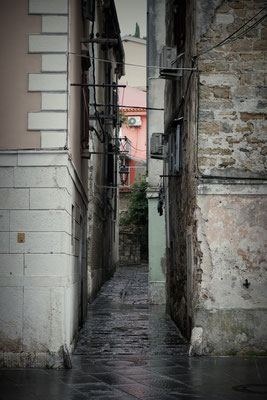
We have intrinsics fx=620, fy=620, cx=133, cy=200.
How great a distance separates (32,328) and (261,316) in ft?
→ 11.1

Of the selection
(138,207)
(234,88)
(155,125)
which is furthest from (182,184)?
(138,207)

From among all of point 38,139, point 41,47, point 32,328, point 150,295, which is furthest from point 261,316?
point 150,295

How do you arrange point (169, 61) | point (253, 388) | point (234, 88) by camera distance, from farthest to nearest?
point (169, 61), point (234, 88), point (253, 388)

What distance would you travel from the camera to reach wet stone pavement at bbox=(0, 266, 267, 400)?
20.9ft

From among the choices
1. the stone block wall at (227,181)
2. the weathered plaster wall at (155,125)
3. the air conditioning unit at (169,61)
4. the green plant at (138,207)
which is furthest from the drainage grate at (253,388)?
the green plant at (138,207)

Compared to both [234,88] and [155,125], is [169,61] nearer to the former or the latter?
[234,88]

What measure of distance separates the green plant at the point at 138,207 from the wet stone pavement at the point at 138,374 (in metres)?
24.3

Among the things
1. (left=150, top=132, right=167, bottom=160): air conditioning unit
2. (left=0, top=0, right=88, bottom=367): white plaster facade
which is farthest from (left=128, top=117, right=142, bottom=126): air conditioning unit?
(left=0, top=0, right=88, bottom=367): white plaster facade

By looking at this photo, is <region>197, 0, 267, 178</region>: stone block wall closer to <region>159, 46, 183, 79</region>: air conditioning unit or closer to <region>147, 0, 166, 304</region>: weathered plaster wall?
<region>159, 46, 183, 79</region>: air conditioning unit

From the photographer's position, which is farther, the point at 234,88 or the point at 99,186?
the point at 99,186

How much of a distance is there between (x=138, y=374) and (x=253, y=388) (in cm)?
150

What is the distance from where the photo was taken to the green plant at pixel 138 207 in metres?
36.3

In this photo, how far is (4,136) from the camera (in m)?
8.44

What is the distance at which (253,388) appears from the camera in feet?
21.9
